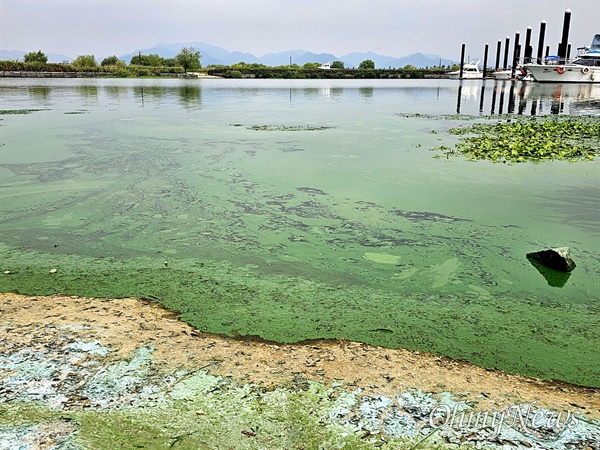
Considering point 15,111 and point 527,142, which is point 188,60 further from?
point 527,142

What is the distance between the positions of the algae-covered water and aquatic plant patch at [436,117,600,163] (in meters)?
0.61

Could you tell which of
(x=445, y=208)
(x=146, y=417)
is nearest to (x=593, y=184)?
(x=445, y=208)

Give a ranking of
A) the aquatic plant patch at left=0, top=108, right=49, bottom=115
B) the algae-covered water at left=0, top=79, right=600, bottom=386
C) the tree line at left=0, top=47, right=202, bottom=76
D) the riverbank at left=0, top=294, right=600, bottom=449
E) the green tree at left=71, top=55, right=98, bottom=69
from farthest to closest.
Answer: the green tree at left=71, top=55, right=98, bottom=69
the tree line at left=0, top=47, right=202, bottom=76
the aquatic plant patch at left=0, top=108, right=49, bottom=115
the algae-covered water at left=0, top=79, right=600, bottom=386
the riverbank at left=0, top=294, right=600, bottom=449

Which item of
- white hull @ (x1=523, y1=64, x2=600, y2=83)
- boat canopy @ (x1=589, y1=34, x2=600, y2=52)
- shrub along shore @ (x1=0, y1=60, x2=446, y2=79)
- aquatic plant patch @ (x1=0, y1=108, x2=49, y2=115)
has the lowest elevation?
aquatic plant patch @ (x1=0, y1=108, x2=49, y2=115)

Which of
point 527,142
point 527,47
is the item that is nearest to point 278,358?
point 527,142

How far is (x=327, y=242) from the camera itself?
12.9 feet

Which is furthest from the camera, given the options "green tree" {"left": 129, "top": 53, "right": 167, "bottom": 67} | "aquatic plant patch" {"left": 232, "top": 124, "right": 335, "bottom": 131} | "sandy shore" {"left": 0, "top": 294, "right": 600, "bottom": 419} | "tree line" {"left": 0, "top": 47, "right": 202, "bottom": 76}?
"green tree" {"left": 129, "top": 53, "right": 167, "bottom": 67}

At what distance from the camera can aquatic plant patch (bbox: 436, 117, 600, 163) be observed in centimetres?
742

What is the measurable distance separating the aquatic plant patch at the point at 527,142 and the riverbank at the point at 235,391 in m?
5.73

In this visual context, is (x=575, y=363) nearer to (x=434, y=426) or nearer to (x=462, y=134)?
(x=434, y=426)

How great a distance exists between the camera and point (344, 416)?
1901mm

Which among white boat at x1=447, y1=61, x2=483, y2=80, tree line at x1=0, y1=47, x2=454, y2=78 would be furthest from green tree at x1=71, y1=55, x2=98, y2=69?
white boat at x1=447, y1=61, x2=483, y2=80

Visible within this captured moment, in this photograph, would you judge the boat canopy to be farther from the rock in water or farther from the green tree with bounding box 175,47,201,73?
the green tree with bounding box 175,47,201,73

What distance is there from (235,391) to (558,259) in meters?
2.61
